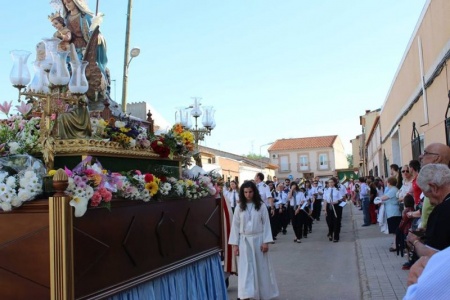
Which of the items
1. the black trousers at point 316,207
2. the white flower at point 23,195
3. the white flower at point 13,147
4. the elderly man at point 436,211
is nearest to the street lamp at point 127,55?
the white flower at point 13,147

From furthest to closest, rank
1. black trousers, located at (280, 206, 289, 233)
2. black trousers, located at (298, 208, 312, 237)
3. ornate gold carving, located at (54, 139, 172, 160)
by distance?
black trousers, located at (280, 206, 289, 233) < black trousers, located at (298, 208, 312, 237) < ornate gold carving, located at (54, 139, 172, 160)

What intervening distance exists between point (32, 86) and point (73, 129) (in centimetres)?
59

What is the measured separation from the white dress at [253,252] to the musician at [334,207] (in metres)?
7.30

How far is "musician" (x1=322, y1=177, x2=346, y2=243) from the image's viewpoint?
13836 mm

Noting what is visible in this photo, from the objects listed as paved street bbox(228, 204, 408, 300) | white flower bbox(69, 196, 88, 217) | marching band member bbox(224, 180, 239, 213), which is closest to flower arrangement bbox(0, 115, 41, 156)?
white flower bbox(69, 196, 88, 217)

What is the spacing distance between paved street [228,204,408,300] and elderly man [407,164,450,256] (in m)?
3.69

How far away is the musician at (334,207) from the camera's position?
45.4 feet

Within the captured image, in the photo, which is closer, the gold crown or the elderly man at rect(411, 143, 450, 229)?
the elderly man at rect(411, 143, 450, 229)

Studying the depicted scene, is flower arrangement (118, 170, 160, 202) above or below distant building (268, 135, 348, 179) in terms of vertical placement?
below

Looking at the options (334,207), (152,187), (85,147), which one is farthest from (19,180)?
(334,207)

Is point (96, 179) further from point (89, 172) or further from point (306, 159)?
point (306, 159)

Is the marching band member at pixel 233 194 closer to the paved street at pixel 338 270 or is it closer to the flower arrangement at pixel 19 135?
Answer: the paved street at pixel 338 270

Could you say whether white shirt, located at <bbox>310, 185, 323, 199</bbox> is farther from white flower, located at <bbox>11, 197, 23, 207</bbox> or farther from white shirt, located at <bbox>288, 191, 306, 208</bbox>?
white flower, located at <bbox>11, 197, 23, 207</bbox>

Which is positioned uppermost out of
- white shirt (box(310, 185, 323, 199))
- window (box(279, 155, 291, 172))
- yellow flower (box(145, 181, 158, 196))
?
window (box(279, 155, 291, 172))
